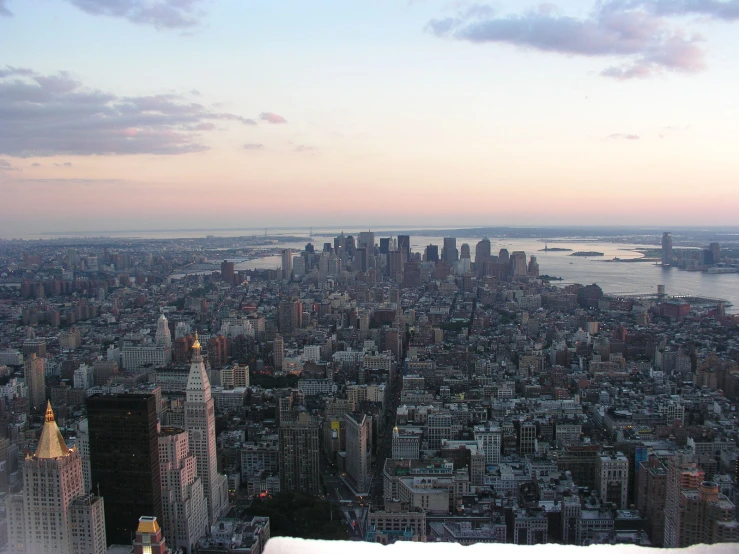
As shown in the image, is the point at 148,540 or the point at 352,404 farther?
the point at 352,404

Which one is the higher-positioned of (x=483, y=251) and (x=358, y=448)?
(x=483, y=251)

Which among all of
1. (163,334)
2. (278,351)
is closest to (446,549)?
(278,351)

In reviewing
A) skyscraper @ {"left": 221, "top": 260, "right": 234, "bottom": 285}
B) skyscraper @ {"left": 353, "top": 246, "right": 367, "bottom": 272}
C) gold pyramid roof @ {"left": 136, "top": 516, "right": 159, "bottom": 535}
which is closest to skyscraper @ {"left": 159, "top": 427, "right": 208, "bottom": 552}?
gold pyramid roof @ {"left": 136, "top": 516, "right": 159, "bottom": 535}

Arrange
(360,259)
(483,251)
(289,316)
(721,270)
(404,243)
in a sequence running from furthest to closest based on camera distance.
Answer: (404,243)
(483,251)
(360,259)
(721,270)
(289,316)

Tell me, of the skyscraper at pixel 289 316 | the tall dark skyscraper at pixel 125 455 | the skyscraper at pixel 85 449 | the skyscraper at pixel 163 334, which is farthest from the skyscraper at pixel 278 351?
the tall dark skyscraper at pixel 125 455

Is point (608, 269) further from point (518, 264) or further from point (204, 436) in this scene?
point (204, 436)

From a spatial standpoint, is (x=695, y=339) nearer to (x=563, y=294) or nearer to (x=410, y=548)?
(x=563, y=294)

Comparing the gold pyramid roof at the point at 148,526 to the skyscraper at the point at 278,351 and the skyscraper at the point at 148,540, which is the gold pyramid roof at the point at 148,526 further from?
the skyscraper at the point at 278,351
